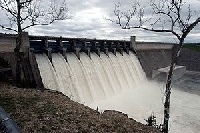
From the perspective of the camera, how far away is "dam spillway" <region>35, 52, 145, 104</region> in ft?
75.6

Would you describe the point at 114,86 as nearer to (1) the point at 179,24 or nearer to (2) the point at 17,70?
(2) the point at 17,70

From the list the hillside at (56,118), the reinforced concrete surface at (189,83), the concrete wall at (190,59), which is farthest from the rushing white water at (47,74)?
the concrete wall at (190,59)

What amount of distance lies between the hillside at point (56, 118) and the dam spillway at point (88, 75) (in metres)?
8.55

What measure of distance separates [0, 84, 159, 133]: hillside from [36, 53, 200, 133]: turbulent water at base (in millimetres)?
8432

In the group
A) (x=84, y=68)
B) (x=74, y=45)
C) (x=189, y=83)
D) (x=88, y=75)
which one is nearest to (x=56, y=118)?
(x=88, y=75)

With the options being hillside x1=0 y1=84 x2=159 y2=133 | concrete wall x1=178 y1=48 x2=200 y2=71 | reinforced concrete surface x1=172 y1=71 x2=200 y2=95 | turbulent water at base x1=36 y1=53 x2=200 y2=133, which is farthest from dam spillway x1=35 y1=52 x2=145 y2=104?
concrete wall x1=178 y1=48 x2=200 y2=71

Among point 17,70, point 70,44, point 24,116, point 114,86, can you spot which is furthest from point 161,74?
point 24,116

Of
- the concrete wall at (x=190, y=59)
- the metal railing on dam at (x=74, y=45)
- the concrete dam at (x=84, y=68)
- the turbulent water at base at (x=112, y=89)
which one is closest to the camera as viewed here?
the turbulent water at base at (x=112, y=89)

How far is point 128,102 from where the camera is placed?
93.0 feet

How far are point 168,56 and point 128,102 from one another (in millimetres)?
29472

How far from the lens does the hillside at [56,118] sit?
10109 mm

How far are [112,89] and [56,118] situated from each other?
1898cm

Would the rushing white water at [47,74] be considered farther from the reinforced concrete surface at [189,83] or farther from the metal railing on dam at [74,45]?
the reinforced concrete surface at [189,83]

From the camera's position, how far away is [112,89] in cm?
2978
